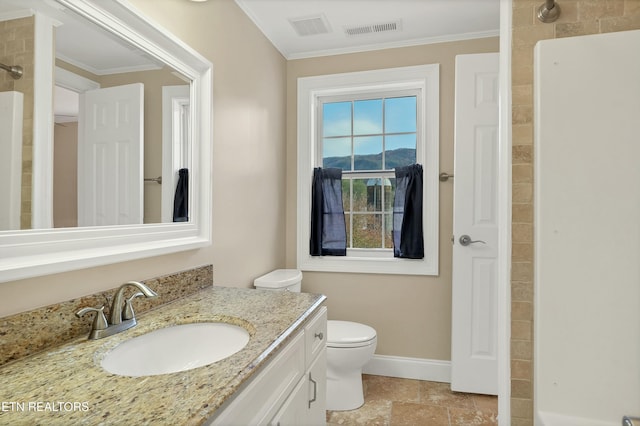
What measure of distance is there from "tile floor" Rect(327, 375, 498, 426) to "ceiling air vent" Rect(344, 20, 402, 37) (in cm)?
244

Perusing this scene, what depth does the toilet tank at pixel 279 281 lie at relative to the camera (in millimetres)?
2145

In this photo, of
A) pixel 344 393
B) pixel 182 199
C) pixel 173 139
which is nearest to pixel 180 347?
pixel 182 199

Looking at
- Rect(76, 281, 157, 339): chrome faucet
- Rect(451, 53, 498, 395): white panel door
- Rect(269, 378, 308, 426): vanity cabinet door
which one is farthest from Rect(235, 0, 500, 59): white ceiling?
Rect(269, 378, 308, 426): vanity cabinet door

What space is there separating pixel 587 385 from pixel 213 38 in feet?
6.71

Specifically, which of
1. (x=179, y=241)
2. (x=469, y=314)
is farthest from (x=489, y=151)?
(x=179, y=241)

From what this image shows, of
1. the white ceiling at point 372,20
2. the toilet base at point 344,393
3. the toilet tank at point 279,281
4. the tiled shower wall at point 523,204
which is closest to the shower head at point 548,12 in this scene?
the tiled shower wall at point 523,204

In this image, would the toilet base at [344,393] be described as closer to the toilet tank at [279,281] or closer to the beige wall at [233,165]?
the toilet tank at [279,281]

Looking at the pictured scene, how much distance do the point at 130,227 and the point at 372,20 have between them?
194cm

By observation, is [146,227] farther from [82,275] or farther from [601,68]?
[601,68]

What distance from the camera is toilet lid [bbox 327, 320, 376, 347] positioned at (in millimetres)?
2023

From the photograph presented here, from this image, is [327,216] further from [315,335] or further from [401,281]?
[315,335]

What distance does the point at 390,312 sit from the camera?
260cm

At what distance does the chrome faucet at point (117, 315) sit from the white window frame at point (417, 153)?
5.54 ft

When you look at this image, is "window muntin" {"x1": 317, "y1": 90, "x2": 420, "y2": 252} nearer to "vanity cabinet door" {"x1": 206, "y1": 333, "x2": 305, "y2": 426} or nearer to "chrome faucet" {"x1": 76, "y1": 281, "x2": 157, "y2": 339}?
"vanity cabinet door" {"x1": 206, "y1": 333, "x2": 305, "y2": 426}
